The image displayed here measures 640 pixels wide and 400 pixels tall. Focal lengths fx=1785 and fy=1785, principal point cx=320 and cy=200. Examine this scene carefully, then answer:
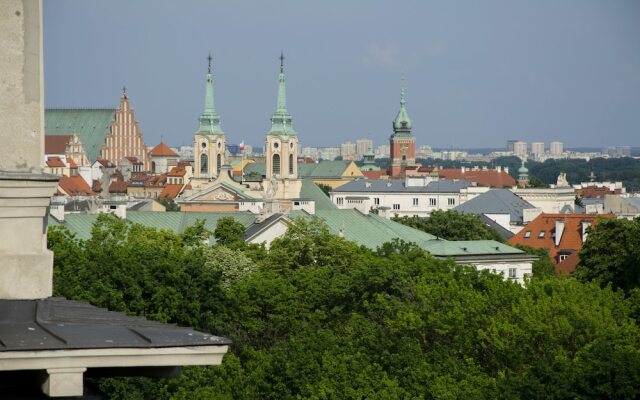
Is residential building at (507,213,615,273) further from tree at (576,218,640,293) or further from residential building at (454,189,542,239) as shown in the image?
residential building at (454,189,542,239)

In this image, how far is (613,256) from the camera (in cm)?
6700

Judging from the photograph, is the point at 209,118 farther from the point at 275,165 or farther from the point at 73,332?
the point at 73,332

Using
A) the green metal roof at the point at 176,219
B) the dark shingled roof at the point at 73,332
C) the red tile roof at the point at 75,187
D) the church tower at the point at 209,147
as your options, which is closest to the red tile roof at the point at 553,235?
the green metal roof at the point at 176,219

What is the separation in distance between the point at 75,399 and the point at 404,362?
27.5 meters

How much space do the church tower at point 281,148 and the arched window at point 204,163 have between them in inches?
248

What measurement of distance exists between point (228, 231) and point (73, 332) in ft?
236

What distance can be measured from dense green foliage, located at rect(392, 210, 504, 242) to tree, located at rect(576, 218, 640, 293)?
40.9 m

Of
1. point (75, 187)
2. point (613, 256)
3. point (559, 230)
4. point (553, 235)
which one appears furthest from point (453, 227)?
point (75, 187)

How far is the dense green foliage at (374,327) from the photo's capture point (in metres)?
33.1

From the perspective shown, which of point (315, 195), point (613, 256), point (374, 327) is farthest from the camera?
point (315, 195)

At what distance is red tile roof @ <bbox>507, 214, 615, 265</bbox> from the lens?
343ft

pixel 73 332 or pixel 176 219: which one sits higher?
pixel 73 332

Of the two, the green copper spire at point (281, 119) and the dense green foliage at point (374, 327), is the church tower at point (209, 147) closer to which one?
the green copper spire at point (281, 119)

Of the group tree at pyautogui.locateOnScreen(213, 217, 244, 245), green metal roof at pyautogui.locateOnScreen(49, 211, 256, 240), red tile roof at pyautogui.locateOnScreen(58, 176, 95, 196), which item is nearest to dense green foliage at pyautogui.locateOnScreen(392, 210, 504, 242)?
green metal roof at pyautogui.locateOnScreen(49, 211, 256, 240)
